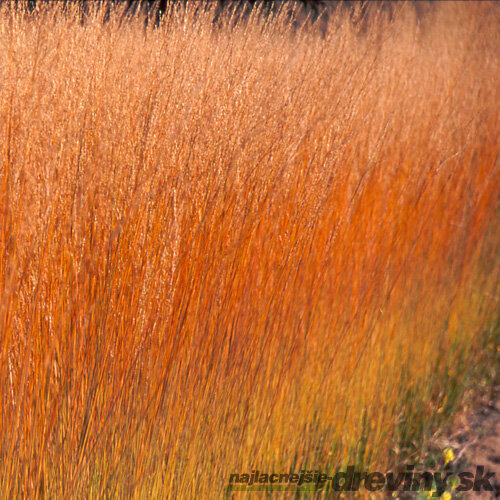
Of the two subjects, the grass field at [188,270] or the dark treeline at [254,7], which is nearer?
the grass field at [188,270]

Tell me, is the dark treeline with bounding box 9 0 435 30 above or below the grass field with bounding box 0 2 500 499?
above

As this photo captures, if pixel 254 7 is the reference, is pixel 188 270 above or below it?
below

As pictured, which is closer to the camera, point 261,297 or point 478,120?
point 261,297

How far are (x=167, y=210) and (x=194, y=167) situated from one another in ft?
0.40

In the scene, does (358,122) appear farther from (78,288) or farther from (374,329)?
(78,288)

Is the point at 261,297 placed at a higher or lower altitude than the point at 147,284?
lower

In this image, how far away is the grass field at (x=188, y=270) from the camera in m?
1.14

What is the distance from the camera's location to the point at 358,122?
2004 mm

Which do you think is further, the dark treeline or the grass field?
the dark treeline

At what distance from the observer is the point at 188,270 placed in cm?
134

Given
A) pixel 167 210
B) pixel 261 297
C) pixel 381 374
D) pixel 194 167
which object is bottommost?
pixel 381 374

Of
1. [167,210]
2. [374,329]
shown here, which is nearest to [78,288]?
A: [167,210]

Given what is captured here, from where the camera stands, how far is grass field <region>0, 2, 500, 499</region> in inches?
45.0

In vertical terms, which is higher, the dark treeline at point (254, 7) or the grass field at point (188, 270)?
the dark treeline at point (254, 7)
